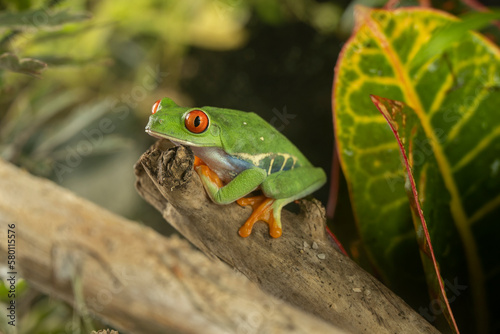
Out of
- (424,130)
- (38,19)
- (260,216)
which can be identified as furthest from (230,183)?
(38,19)

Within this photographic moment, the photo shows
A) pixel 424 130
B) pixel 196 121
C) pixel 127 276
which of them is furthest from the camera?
pixel 424 130

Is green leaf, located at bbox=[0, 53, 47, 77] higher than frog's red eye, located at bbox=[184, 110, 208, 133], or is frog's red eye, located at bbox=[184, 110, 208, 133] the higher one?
frog's red eye, located at bbox=[184, 110, 208, 133]

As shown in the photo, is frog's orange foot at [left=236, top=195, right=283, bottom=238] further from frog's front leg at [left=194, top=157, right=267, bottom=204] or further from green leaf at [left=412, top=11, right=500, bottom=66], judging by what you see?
green leaf at [left=412, top=11, right=500, bottom=66]

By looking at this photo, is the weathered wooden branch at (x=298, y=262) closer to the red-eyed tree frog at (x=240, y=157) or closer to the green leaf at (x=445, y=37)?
the red-eyed tree frog at (x=240, y=157)

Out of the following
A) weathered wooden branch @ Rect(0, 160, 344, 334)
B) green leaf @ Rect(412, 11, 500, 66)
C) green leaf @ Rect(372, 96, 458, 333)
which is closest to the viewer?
weathered wooden branch @ Rect(0, 160, 344, 334)

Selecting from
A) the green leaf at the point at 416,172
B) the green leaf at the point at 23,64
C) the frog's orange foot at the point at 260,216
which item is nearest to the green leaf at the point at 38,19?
the green leaf at the point at 23,64

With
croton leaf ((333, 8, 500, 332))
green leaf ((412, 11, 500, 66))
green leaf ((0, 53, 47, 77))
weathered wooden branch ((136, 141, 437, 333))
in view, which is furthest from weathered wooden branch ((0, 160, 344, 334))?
green leaf ((412, 11, 500, 66))

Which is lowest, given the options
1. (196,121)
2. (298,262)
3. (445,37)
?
(298,262)

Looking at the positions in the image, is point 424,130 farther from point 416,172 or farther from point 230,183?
point 230,183
